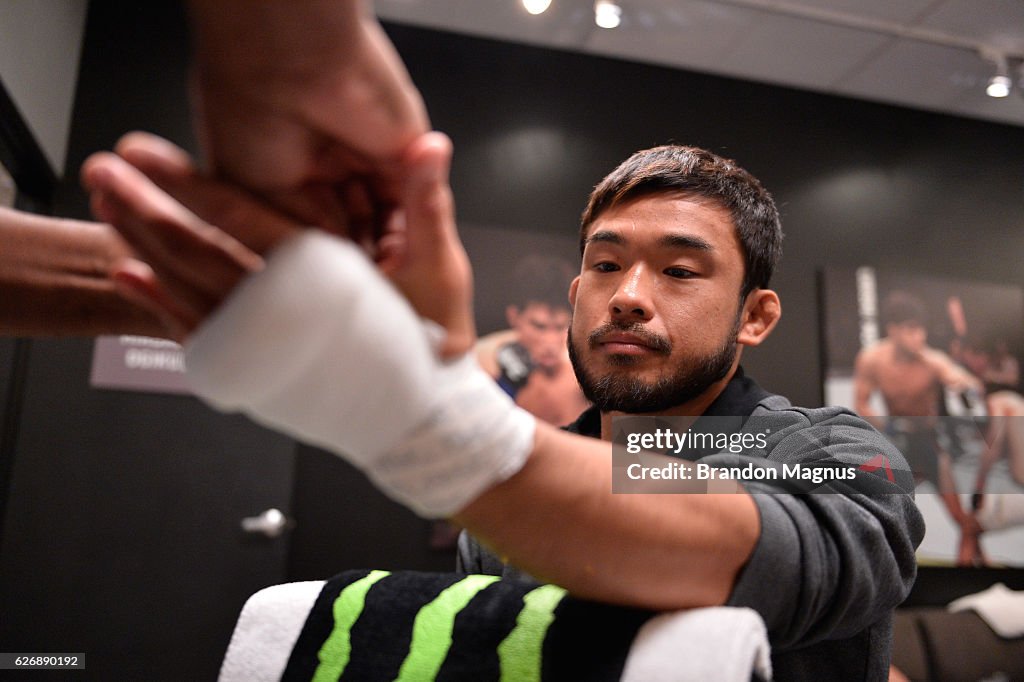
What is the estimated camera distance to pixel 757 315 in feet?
4.16

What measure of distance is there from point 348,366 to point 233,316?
7 centimetres

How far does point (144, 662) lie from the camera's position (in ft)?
8.02

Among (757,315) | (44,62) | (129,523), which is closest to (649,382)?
(757,315)

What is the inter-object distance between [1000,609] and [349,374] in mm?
3475

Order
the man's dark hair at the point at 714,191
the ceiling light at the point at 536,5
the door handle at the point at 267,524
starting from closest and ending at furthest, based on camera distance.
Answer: the man's dark hair at the point at 714,191, the door handle at the point at 267,524, the ceiling light at the point at 536,5

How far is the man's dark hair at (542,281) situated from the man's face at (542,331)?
3cm

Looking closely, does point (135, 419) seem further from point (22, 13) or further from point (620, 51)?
point (620, 51)

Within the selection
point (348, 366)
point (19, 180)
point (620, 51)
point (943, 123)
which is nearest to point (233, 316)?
point (348, 366)

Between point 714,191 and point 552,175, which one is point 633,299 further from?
point 552,175

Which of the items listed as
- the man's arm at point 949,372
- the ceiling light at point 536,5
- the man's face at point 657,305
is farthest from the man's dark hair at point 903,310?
the man's face at point 657,305

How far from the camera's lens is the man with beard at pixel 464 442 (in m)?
0.43

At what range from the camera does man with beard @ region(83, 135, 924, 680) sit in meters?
0.43

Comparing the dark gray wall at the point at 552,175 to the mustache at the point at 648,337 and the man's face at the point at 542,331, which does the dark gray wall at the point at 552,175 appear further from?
the mustache at the point at 648,337

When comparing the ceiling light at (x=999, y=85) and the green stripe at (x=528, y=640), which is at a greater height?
the ceiling light at (x=999, y=85)
